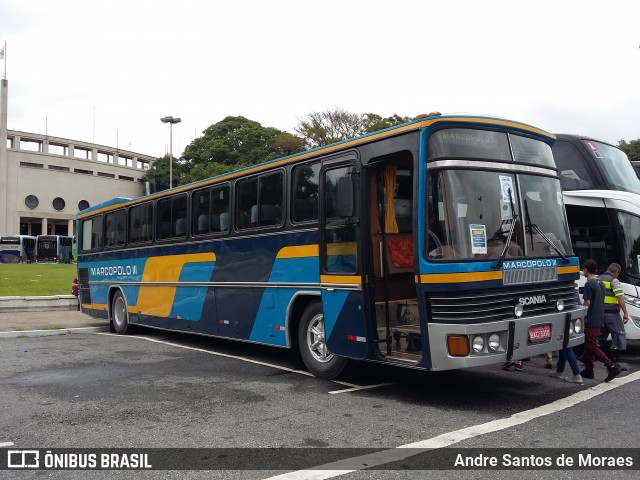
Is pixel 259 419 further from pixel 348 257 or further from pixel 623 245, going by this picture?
pixel 623 245

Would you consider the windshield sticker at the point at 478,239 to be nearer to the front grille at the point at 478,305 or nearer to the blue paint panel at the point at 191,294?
the front grille at the point at 478,305

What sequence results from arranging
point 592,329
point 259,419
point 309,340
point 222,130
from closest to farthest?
point 259,419, point 592,329, point 309,340, point 222,130

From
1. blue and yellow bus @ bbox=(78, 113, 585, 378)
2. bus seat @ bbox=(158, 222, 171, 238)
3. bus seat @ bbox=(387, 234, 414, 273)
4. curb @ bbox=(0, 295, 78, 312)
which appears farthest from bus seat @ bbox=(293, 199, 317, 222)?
curb @ bbox=(0, 295, 78, 312)

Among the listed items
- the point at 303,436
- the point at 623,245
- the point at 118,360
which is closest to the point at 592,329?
the point at 623,245

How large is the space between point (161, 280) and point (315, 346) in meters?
5.29

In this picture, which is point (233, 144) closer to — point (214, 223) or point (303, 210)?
point (214, 223)

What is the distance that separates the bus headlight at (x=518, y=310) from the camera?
6719 mm

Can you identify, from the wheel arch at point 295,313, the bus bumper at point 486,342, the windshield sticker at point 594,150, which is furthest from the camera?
the windshield sticker at point 594,150

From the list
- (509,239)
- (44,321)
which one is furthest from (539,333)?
(44,321)

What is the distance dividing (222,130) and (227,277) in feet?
154

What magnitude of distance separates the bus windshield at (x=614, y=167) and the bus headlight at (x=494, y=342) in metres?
5.44

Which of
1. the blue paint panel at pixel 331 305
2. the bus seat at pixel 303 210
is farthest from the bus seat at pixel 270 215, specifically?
the blue paint panel at pixel 331 305

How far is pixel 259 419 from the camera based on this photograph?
6320 mm

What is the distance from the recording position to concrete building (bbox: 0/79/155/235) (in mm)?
71875
